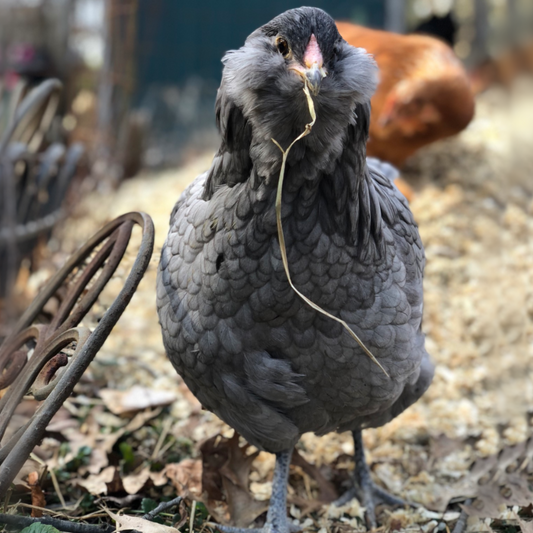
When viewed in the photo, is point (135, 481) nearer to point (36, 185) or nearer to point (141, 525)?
point (141, 525)

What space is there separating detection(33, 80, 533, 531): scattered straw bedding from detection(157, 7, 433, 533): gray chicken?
0.52 metres

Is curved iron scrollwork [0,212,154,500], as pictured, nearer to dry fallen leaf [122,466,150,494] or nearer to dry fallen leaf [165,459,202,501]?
dry fallen leaf [122,466,150,494]

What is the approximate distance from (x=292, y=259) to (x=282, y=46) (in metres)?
0.54

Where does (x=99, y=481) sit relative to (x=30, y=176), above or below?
below

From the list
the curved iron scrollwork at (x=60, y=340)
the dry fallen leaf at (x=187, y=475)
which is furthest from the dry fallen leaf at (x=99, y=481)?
the curved iron scrollwork at (x=60, y=340)

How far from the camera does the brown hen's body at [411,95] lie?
14.4 feet

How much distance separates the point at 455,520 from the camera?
2178 millimetres

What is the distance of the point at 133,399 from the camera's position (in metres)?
2.82

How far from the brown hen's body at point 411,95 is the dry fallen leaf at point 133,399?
97.5 inches

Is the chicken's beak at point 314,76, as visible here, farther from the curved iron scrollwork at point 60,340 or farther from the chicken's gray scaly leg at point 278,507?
the chicken's gray scaly leg at point 278,507

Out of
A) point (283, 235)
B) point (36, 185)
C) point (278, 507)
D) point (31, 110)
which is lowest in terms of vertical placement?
point (278, 507)

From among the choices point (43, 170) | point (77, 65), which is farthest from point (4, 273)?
point (77, 65)

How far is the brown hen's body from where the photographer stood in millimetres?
4379

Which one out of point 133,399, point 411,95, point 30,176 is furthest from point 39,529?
point 411,95
